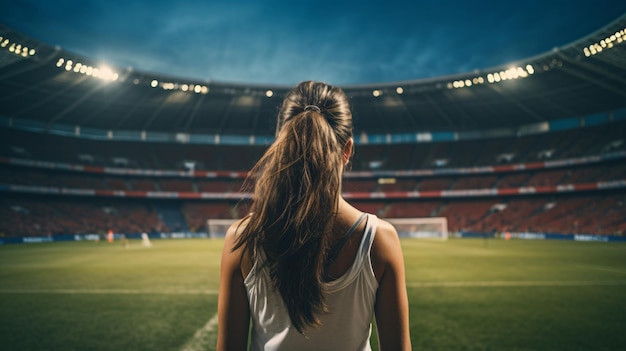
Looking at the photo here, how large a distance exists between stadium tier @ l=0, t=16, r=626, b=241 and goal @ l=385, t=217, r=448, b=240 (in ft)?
13.0

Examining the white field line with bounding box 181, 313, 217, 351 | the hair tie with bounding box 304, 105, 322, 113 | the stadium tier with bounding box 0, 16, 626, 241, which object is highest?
the stadium tier with bounding box 0, 16, 626, 241

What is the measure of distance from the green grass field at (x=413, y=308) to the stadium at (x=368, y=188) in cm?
6

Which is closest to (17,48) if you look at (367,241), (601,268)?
(367,241)

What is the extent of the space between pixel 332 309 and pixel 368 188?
1908 inches

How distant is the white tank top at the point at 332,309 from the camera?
1.44 metres

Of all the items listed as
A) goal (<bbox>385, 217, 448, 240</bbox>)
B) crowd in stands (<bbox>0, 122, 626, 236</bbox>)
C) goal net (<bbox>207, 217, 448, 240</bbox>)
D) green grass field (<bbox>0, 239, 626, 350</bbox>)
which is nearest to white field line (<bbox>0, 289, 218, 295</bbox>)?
green grass field (<bbox>0, 239, 626, 350</bbox>)

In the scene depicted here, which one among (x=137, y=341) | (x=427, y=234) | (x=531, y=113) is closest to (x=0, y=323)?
(x=137, y=341)

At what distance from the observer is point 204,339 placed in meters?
5.55

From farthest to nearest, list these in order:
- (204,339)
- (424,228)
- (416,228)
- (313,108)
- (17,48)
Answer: (416,228)
(424,228)
(17,48)
(204,339)
(313,108)

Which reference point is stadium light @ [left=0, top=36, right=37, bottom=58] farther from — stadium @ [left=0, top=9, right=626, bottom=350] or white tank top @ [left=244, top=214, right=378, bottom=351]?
white tank top @ [left=244, top=214, right=378, bottom=351]

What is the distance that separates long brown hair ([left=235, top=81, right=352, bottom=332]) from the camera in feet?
4.68

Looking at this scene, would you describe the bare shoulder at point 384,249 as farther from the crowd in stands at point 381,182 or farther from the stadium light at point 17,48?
the crowd in stands at point 381,182

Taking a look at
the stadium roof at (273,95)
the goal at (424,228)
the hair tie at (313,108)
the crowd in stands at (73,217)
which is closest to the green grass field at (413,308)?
the hair tie at (313,108)

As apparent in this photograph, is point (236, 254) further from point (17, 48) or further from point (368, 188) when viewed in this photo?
point (368, 188)
